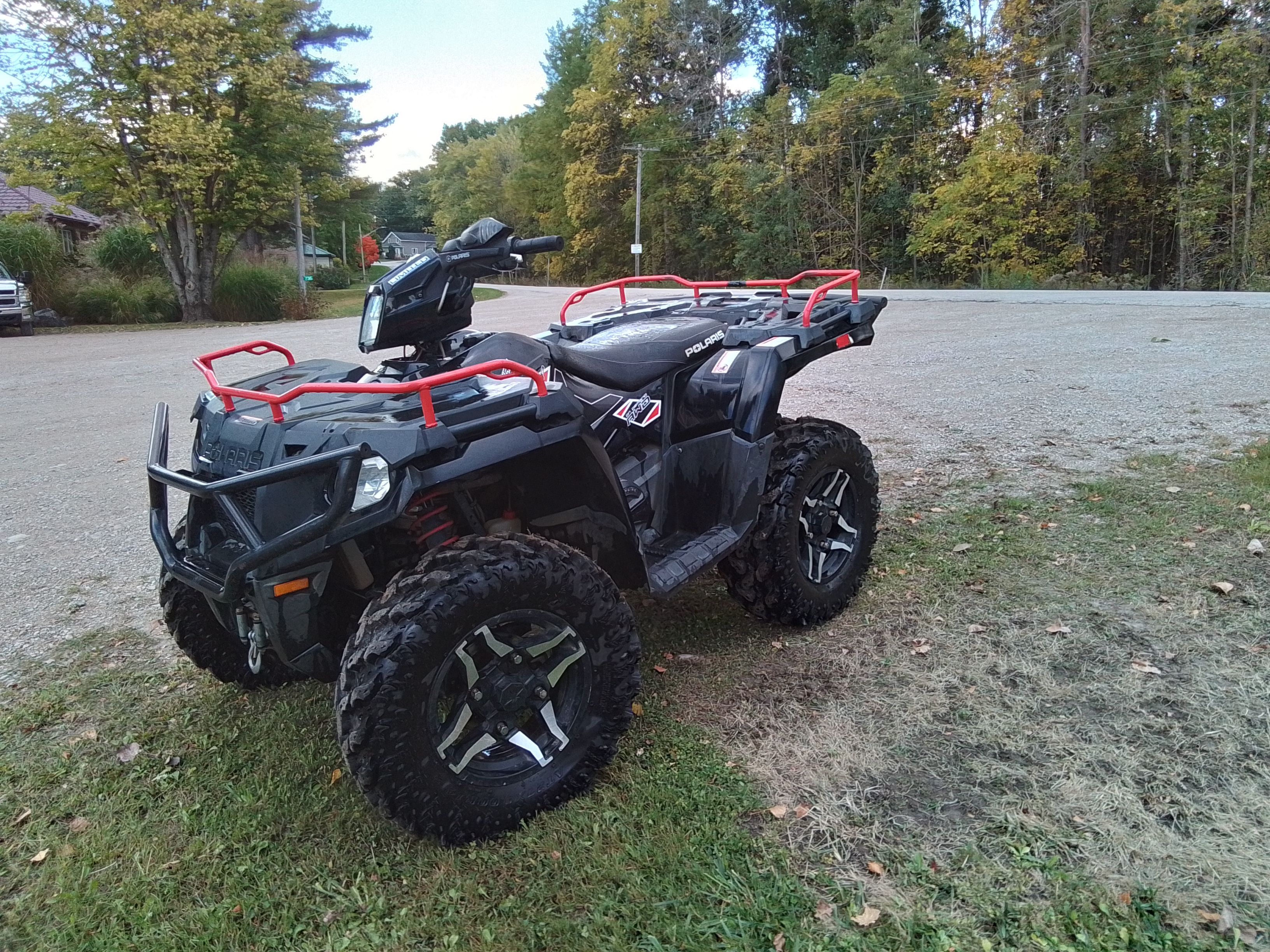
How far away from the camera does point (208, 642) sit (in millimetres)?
3033

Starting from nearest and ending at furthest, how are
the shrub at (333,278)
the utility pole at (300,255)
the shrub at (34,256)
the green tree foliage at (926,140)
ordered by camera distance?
the shrub at (34,256), the utility pole at (300,255), the green tree foliage at (926,140), the shrub at (333,278)

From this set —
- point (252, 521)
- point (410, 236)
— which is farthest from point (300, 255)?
point (410, 236)

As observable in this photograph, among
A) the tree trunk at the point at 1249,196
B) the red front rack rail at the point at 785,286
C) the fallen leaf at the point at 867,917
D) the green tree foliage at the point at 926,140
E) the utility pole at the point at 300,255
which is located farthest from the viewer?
the green tree foliage at the point at 926,140

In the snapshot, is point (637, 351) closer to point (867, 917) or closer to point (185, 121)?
point (867, 917)

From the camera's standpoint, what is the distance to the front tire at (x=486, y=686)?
213cm

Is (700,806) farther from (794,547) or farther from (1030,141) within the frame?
(1030,141)

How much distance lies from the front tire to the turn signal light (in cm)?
22

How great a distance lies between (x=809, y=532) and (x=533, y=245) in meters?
1.59

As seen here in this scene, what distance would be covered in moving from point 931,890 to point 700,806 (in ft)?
2.12

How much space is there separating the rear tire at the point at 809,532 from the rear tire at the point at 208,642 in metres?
1.73

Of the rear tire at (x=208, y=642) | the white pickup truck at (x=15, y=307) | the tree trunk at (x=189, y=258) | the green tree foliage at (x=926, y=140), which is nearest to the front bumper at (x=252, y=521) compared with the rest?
the rear tire at (x=208, y=642)

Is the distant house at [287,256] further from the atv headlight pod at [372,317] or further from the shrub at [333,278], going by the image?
the atv headlight pod at [372,317]

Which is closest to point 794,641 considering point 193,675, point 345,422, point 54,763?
point 345,422

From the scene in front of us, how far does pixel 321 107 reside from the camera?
26125 millimetres
